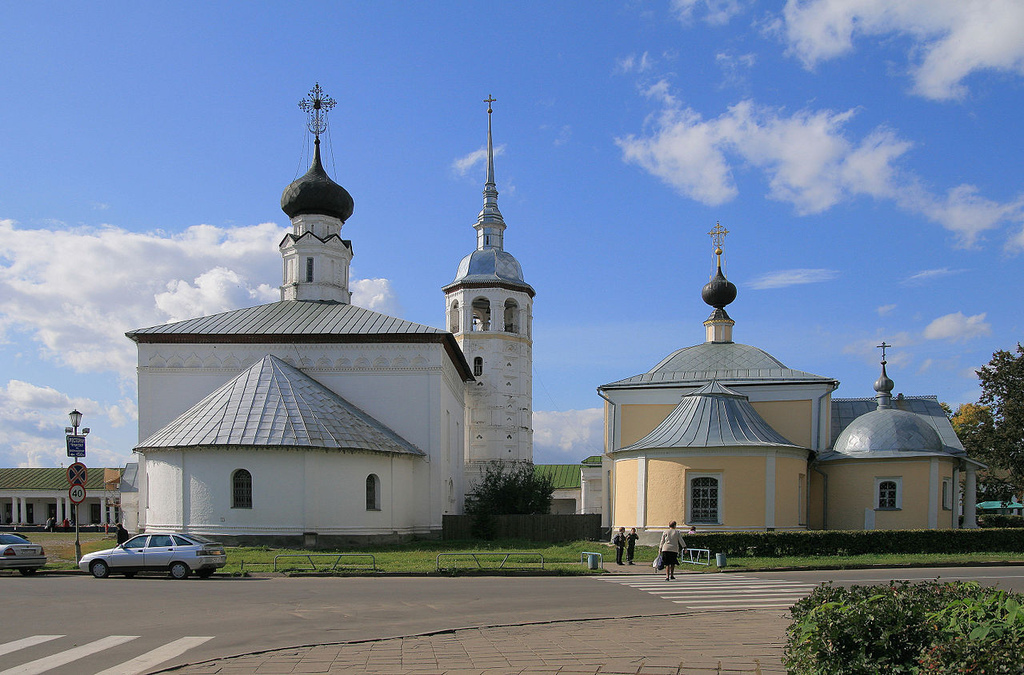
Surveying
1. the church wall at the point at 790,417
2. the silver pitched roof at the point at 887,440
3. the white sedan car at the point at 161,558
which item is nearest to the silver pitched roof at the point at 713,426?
the silver pitched roof at the point at 887,440

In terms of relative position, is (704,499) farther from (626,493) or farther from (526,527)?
(526,527)

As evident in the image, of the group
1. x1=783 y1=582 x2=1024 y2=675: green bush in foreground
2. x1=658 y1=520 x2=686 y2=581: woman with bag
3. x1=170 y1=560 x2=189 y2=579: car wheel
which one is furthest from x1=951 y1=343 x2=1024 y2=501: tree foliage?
x1=783 y1=582 x2=1024 y2=675: green bush in foreground

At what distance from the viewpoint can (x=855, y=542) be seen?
29062 millimetres

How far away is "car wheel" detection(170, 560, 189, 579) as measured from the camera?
74.1 ft

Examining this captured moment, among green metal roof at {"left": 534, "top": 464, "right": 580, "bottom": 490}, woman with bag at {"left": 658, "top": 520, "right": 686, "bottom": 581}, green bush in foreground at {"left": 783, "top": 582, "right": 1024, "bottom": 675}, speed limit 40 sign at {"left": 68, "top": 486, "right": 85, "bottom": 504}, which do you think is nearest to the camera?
green bush in foreground at {"left": 783, "top": 582, "right": 1024, "bottom": 675}

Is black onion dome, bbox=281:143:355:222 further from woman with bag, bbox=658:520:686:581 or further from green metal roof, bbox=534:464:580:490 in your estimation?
green metal roof, bbox=534:464:580:490

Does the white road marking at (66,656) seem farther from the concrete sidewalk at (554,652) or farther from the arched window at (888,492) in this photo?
the arched window at (888,492)

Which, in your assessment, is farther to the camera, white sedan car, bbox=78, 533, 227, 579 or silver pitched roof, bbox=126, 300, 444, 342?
silver pitched roof, bbox=126, 300, 444, 342

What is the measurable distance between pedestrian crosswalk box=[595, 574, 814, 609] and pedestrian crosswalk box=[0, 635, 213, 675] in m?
8.88

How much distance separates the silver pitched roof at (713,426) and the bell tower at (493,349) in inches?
788

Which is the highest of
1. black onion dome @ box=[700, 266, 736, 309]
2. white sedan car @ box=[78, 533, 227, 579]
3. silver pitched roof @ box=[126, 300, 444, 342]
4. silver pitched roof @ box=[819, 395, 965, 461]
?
black onion dome @ box=[700, 266, 736, 309]

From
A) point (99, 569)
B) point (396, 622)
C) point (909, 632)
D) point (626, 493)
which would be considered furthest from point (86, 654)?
point (626, 493)

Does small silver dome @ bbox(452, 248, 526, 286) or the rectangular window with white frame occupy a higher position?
small silver dome @ bbox(452, 248, 526, 286)

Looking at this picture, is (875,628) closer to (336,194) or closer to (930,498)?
(930,498)
